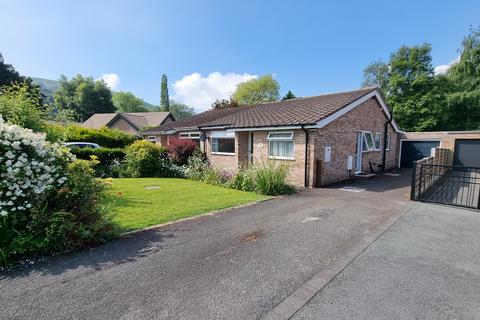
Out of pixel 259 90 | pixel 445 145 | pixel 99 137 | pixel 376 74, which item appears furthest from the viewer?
pixel 259 90

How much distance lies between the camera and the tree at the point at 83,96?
1911 inches

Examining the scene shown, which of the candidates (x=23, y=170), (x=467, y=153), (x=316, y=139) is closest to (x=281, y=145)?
(x=316, y=139)

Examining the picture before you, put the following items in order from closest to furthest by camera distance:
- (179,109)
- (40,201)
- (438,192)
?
(40,201), (438,192), (179,109)

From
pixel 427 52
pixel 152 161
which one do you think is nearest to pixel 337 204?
pixel 152 161

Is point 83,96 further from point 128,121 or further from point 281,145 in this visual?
point 281,145

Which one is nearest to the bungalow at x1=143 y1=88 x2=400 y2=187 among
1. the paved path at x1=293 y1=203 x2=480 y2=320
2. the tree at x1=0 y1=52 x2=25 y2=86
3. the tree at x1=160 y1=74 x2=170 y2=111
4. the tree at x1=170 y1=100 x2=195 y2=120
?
the paved path at x1=293 y1=203 x2=480 y2=320

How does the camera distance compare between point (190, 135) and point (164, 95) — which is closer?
point (190, 135)

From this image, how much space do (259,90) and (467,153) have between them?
122 feet

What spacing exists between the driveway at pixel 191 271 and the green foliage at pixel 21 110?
6.27 m

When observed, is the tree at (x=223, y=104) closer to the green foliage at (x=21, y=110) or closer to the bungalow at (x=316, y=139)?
the bungalow at (x=316, y=139)

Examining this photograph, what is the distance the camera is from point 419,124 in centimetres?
2795

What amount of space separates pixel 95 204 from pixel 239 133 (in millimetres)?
9377

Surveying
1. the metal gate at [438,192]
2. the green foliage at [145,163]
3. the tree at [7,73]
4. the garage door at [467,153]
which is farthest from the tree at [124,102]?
the metal gate at [438,192]

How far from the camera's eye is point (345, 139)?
39.3 ft
